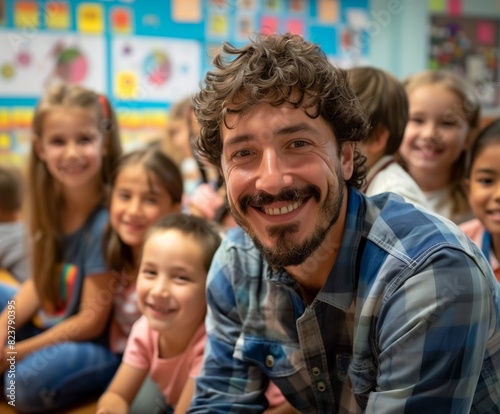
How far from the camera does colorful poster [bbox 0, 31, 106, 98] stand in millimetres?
3559

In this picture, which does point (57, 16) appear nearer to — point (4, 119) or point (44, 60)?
point (44, 60)

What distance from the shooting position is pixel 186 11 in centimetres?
385

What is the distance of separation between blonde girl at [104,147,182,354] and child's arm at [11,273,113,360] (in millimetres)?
44

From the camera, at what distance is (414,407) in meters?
0.87

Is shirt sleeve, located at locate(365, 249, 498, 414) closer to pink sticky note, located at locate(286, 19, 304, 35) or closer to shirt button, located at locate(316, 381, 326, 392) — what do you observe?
shirt button, located at locate(316, 381, 326, 392)

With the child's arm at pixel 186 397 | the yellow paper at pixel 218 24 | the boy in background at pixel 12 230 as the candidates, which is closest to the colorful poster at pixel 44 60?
the yellow paper at pixel 218 24

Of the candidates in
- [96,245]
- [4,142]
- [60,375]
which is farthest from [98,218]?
[4,142]

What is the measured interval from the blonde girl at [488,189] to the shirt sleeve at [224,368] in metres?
0.83

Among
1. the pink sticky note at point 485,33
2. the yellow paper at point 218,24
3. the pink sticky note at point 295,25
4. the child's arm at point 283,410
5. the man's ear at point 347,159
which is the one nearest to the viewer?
the man's ear at point 347,159

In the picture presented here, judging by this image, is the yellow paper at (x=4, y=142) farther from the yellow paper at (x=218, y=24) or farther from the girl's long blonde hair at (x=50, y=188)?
the girl's long blonde hair at (x=50, y=188)

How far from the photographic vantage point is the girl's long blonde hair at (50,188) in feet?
6.40

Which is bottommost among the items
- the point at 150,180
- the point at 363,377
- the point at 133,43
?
the point at 363,377

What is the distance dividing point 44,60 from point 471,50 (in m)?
3.17

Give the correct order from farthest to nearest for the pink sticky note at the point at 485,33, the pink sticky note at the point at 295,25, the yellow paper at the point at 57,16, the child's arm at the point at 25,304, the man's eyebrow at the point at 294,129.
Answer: the pink sticky note at the point at 485,33 < the pink sticky note at the point at 295,25 < the yellow paper at the point at 57,16 < the child's arm at the point at 25,304 < the man's eyebrow at the point at 294,129
